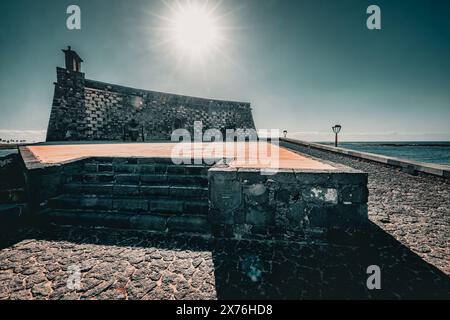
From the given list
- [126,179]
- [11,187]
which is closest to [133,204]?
[126,179]

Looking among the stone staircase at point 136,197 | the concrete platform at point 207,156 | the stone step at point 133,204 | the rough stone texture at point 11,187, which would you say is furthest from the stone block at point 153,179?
the rough stone texture at point 11,187

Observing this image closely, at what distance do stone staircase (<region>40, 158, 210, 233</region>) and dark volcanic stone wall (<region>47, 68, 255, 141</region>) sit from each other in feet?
43.0

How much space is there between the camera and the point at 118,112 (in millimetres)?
16734

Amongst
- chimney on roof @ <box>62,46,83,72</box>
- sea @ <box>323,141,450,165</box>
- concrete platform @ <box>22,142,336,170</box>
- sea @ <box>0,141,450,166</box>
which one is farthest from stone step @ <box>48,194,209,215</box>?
sea @ <box>323,141,450,165</box>

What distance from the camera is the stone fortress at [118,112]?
13828mm

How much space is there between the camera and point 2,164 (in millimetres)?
6121

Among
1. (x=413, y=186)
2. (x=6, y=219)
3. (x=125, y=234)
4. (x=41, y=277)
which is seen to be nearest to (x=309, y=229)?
(x=125, y=234)

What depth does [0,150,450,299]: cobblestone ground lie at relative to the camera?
183cm

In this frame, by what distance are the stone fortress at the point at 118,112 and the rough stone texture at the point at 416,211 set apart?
17710 mm

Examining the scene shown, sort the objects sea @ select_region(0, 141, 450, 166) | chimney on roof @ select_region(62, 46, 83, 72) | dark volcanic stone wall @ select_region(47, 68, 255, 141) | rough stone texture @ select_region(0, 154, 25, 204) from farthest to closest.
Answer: sea @ select_region(0, 141, 450, 166) → chimney on roof @ select_region(62, 46, 83, 72) → dark volcanic stone wall @ select_region(47, 68, 255, 141) → rough stone texture @ select_region(0, 154, 25, 204)

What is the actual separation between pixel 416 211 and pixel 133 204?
16.3ft

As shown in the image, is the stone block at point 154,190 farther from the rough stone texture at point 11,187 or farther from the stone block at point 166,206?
the rough stone texture at point 11,187

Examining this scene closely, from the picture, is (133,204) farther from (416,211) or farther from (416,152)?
(416,152)

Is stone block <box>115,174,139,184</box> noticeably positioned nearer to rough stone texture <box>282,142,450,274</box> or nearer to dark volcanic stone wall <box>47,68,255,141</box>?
rough stone texture <box>282,142,450,274</box>
